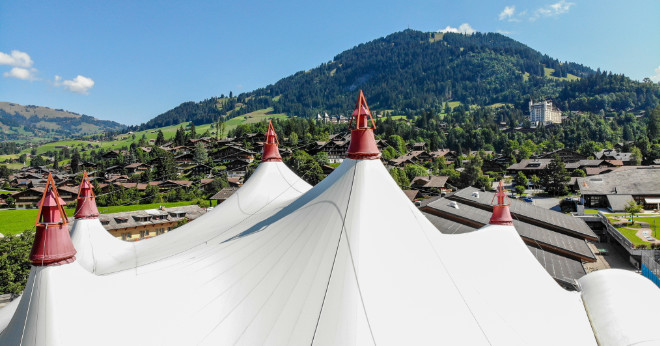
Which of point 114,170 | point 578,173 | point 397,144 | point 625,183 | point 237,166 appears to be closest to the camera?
point 625,183

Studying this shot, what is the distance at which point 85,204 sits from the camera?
11258 mm

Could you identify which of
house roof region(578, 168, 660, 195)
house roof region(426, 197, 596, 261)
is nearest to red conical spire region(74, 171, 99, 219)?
house roof region(426, 197, 596, 261)

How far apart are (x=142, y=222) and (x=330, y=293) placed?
113 feet

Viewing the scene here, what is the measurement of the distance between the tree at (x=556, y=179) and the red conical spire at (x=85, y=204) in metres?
54.3

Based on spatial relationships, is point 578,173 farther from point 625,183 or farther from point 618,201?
point 618,201

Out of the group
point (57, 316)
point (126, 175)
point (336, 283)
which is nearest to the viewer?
point (57, 316)

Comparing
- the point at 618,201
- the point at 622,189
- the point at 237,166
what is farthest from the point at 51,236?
the point at 237,166

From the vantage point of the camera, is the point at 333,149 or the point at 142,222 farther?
the point at 333,149

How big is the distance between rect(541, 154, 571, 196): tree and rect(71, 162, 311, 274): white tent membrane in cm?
4778

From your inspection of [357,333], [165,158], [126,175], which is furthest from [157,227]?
[126,175]

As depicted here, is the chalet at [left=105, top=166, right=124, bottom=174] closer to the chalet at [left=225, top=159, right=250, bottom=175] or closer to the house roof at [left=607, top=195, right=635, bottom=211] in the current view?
the chalet at [left=225, top=159, right=250, bottom=175]

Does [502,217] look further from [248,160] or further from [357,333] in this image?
[248,160]

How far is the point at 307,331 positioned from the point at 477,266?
3.91m

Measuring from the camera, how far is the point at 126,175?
69375 mm
